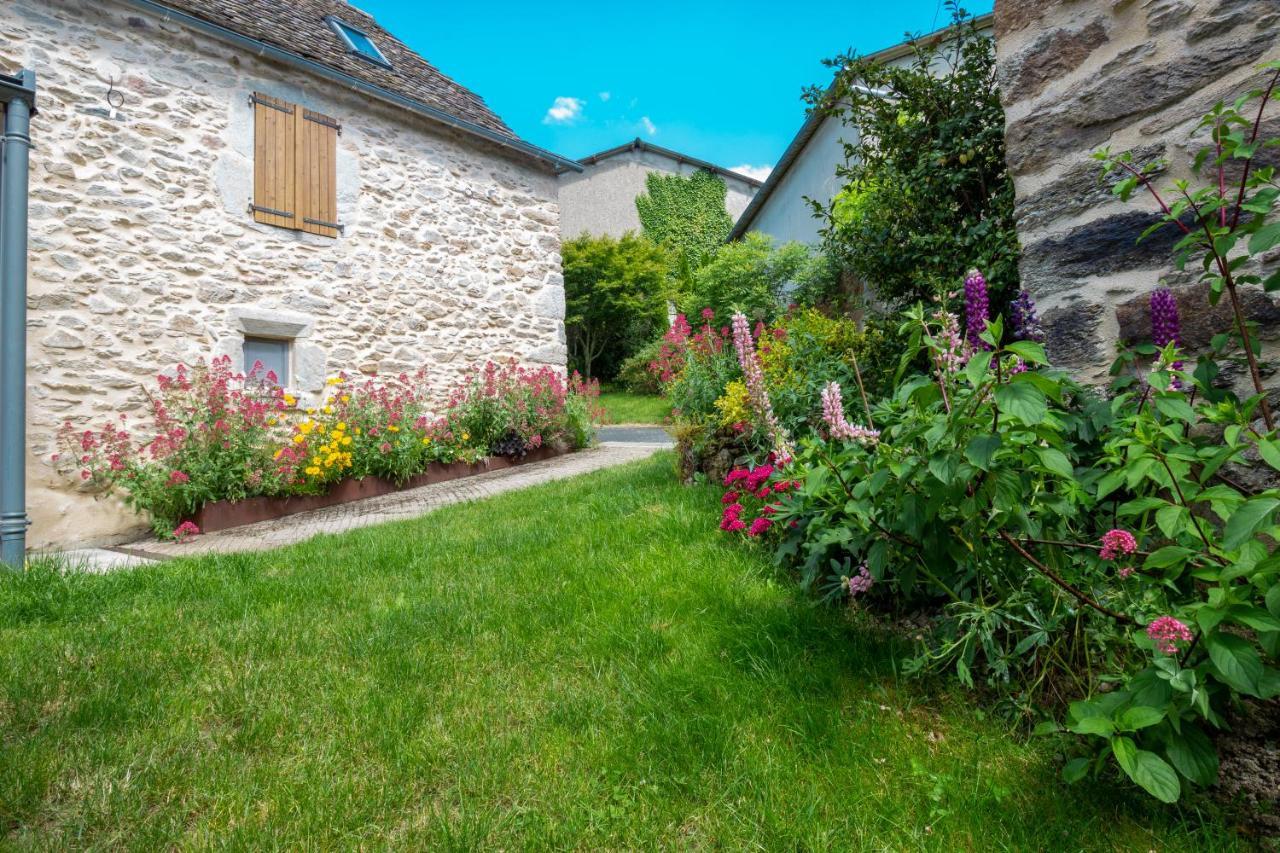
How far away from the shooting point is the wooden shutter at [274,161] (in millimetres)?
6258

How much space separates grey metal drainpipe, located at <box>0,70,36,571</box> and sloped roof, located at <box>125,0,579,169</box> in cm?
221

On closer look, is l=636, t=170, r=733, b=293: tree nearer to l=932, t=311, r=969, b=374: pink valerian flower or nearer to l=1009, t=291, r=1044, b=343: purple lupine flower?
l=1009, t=291, r=1044, b=343: purple lupine flower

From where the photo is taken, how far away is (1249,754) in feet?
4.20

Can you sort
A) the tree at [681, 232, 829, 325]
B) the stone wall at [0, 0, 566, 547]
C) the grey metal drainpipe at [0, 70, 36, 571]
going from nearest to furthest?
the grey metal drainpipe at [0, 70, 36, 571] → the stone wall at [0, 0, 566, 547] → the tree at [681, 232, 829, 325]

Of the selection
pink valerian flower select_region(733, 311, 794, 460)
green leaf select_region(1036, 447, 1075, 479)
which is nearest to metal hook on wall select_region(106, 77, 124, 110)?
pink valerian flower select_region(733, 311, 794, 460)

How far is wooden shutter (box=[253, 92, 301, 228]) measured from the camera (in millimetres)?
6258

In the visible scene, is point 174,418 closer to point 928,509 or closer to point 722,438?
point 722,438

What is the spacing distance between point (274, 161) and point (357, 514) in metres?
3.71

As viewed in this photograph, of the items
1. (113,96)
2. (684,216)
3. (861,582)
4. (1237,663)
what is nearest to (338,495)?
(113,96)

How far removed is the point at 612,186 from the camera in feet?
69.5

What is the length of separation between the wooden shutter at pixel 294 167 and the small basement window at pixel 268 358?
3.89 feet

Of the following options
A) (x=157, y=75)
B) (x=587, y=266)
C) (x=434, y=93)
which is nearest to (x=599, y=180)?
(x=587, y=266)

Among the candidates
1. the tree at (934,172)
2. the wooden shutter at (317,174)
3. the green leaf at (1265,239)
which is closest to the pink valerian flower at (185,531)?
the wooden shutter at (317,174)

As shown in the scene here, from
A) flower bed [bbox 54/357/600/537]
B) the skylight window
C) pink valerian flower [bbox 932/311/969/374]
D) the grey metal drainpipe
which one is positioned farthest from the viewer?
the skylight window
